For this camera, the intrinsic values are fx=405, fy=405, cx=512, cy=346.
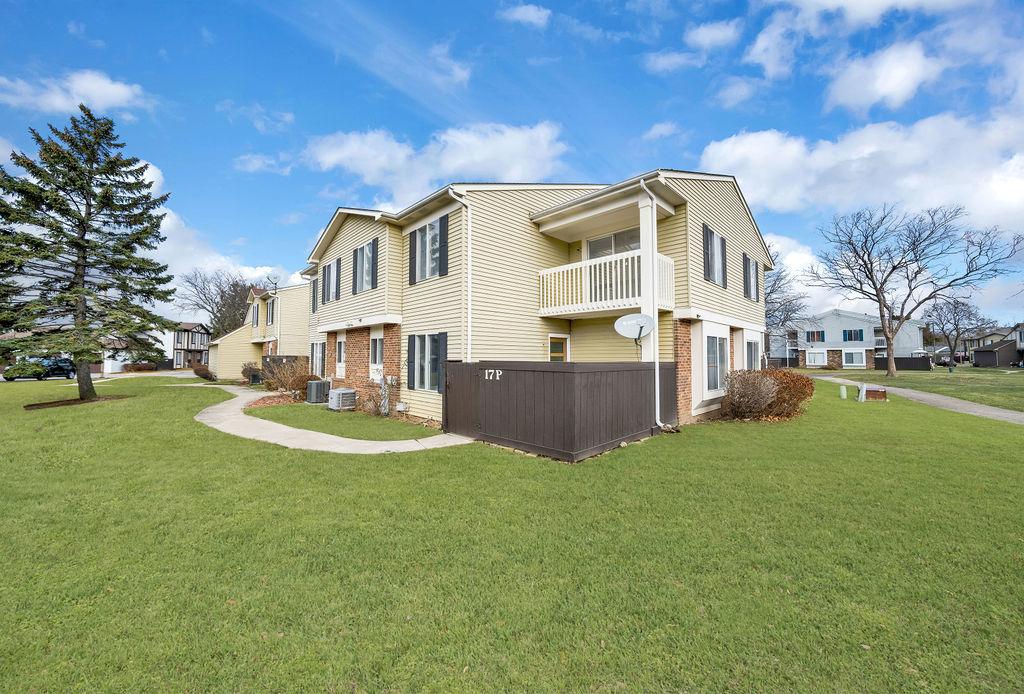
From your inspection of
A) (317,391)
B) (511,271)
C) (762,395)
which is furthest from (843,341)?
(317,391)

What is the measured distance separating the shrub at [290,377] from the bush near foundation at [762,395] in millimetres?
14194

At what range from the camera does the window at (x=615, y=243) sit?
11180mm

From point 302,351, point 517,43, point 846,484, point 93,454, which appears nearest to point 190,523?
point 93,454

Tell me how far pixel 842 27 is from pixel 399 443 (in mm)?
14258

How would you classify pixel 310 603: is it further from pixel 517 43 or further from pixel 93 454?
pixel 517 43

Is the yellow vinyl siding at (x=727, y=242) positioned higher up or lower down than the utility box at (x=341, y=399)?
higher up

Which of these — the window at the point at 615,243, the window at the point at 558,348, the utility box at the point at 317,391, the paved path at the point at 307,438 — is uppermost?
the window at the point at 615,243

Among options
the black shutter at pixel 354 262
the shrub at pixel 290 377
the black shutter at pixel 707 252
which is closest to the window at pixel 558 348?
the black shutter at pixel 707 252

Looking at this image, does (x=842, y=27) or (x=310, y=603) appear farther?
(x=842, y=27)

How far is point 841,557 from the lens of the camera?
352 centimetres

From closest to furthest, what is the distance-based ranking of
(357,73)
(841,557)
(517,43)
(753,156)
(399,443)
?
(841,557) < (399,443) < (517,43) < (357,73) < (753,156)

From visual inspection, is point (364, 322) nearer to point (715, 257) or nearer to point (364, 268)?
point (364, 268)

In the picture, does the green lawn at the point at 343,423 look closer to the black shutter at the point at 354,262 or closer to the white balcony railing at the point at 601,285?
the black shutter at the point at 354,262

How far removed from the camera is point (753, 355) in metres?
14.2
